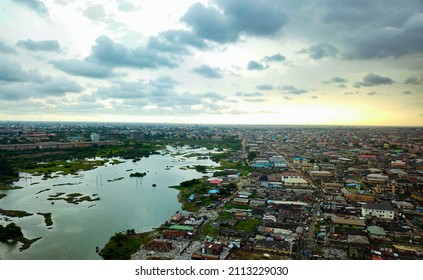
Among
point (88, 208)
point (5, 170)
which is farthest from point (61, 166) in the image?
point (88, 208)

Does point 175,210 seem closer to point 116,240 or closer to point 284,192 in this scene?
point 116,240

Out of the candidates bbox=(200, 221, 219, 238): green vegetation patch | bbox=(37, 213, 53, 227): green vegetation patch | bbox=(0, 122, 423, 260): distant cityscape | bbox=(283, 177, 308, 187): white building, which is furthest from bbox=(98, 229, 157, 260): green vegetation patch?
bbox=(283, 177, 308, 187): white building

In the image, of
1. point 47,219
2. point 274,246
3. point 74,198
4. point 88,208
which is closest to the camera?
point 274,246

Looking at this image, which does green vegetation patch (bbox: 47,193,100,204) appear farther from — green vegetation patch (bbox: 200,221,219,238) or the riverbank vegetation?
green vegetation patch (bbox: 200,221,219,238)

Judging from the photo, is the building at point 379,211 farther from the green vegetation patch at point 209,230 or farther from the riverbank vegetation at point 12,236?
the riverbank vegetation at point 12,236

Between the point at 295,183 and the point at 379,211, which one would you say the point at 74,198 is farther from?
the point at 379,211

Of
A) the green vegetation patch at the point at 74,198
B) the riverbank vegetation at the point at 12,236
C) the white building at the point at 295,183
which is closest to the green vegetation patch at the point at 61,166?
the green vegetation patch at the point at 74,198
